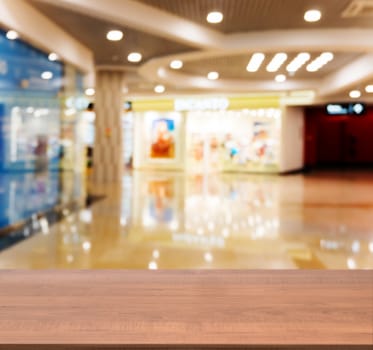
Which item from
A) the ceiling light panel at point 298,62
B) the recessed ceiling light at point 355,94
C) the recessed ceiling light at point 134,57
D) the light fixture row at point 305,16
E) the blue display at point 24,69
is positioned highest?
the light fixture row at point 305,16

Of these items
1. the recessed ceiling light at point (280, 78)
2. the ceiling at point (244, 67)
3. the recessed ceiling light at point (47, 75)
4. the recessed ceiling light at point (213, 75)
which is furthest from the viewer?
the recessed ceiling light at point (280, 78)

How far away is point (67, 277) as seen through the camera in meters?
1.83

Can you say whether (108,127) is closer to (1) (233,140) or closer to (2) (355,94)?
(1) (233,140)

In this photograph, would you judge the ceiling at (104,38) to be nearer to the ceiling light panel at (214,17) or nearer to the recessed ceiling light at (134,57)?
the recessed ceiling light at (134,57)

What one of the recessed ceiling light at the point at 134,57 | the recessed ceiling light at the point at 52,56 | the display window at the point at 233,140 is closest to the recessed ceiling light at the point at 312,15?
the recessed ceiling light at the point at 134,57

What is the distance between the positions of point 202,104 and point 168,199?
11475mm

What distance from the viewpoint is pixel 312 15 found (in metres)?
8.99

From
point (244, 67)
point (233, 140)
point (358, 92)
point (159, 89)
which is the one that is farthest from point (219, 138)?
point (244, 67)

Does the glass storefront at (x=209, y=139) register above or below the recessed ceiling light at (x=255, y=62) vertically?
below

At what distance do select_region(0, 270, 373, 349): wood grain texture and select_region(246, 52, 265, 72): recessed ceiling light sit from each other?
35.0 feet

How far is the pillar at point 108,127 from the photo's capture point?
15109 millimetres

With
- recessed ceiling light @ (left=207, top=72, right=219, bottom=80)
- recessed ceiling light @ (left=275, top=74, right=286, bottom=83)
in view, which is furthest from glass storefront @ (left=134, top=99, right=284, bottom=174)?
recessed ceiling light @ (left=207, top=72, right=219, bottom=80)

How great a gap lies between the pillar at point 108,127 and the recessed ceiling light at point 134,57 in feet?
7.44

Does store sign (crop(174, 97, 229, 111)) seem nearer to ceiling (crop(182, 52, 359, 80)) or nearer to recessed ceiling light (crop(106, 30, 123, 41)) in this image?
ceiling (crop(182, 52, 359, 80))
